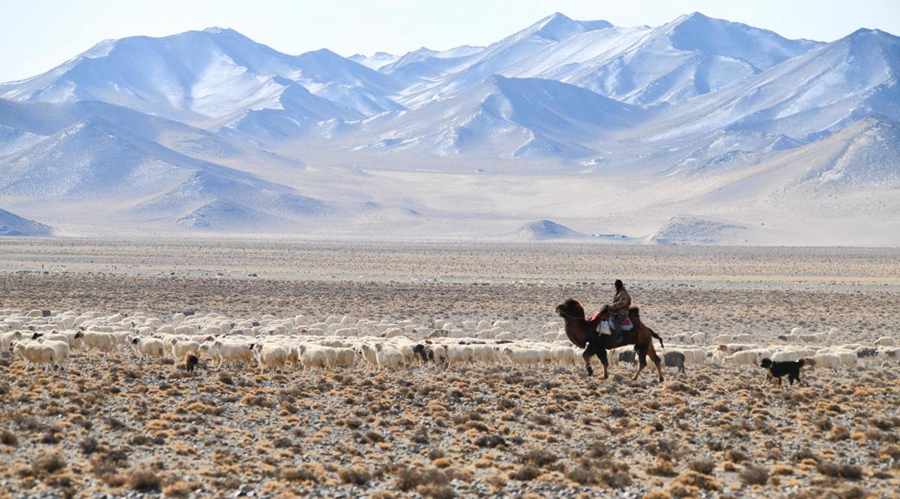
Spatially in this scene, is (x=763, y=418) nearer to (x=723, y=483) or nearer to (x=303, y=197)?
(x=723, y=483)

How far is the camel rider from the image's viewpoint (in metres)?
16.8

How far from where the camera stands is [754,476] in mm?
10984

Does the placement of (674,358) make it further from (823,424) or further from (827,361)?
(823,424)

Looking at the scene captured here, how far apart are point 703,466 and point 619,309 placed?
18.4 ft

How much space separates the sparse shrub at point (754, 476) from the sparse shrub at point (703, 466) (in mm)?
323

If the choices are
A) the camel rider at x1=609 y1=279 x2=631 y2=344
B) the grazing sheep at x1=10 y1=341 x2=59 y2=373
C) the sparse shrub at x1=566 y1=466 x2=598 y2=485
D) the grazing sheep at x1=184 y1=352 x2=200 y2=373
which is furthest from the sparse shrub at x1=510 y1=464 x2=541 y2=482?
the grazing sheep at x1=10 y1=341 x2=59 y2=373

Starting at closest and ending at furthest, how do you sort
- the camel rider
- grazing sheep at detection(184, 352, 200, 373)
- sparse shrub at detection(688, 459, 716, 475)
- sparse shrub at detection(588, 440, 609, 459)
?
1. sparse shrub at detection(688, 459, 716, 475)
2. sparse shrub at detection(588, 440, 609, 459)
3. the camel rider
4. grazing sheep at detection(184, 352, 200, 373)

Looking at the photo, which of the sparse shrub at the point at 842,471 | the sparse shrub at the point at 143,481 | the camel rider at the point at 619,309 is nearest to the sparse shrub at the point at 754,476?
the sparse shrub at the point at 842,471

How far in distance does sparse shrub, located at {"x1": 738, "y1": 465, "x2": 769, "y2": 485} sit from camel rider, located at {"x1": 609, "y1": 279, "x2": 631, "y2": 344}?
5.73 m

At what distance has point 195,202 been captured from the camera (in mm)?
→ 142250

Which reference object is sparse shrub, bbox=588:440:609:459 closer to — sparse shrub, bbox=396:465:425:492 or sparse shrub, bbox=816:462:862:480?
sparse shrub, bbox=396:465:425:492

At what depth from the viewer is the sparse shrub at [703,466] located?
11320mm

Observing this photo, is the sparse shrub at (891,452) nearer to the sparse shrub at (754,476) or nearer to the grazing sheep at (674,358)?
the sparse shrub at (754,476)

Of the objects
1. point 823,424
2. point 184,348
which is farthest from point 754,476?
point 184,348
